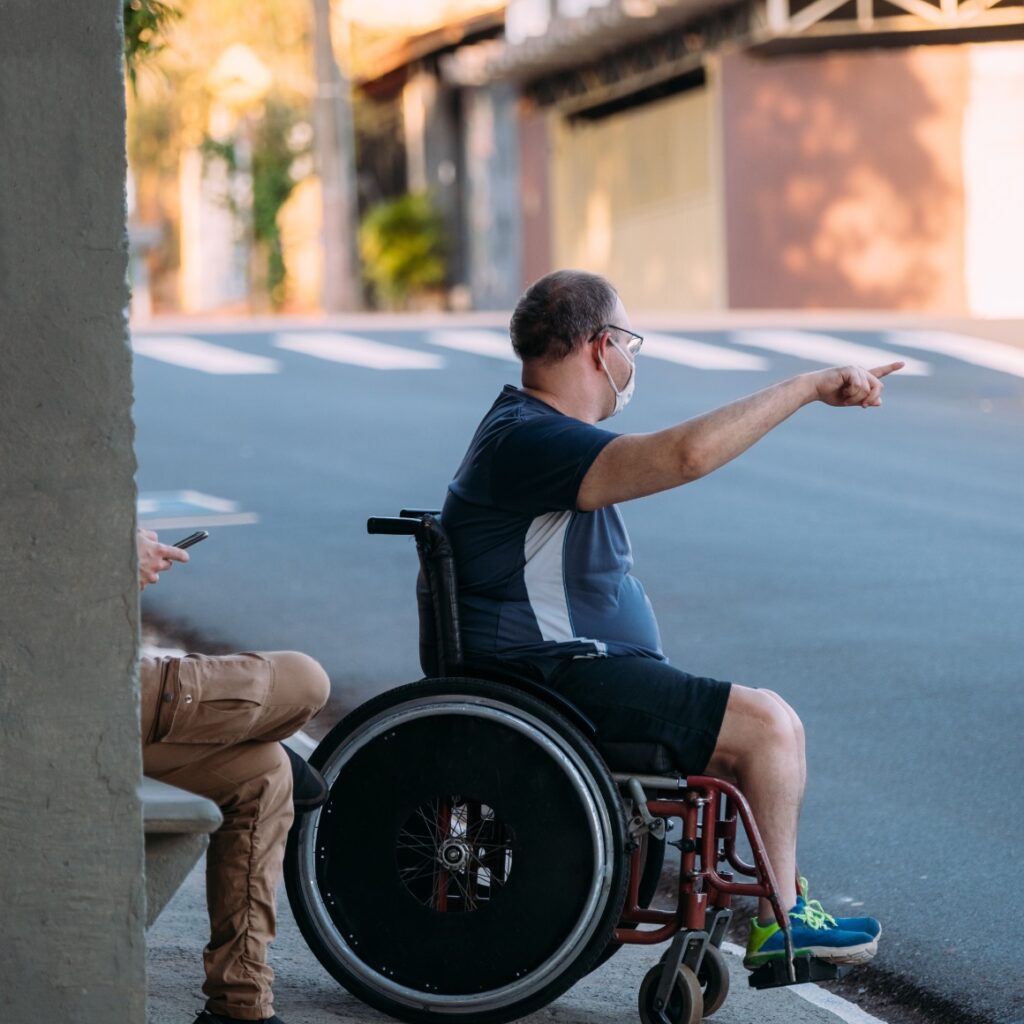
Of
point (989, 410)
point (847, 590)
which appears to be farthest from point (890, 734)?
point (989, 410)

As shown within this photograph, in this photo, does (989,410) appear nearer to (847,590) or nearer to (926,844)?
(847,590)

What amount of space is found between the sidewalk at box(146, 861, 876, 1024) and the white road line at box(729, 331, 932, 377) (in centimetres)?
1298

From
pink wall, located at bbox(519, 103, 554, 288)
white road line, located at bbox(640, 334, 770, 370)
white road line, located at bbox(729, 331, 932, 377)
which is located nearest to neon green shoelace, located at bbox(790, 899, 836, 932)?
white road line, located at bbox(729, 331, 932, 377)

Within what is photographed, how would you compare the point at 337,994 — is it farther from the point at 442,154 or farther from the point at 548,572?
the point at 442,154

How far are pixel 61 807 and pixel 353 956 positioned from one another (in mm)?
1326

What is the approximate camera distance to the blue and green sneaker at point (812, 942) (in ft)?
14.3

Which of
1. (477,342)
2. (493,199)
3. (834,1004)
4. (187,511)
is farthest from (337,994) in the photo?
(493,199)

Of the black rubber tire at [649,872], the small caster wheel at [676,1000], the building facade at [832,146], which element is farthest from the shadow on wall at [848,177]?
the small caster wheel at [676,1000]

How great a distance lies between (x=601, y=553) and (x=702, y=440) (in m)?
0.46

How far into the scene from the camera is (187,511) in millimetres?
12742

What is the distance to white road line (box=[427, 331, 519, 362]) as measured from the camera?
65.9 feet

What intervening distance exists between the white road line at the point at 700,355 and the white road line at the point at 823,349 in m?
0.39

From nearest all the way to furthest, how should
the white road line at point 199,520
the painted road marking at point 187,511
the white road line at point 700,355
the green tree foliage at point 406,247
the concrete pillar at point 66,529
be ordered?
1. the concrete pillar at point 66,529
2. the white road line at point 199,520
3. the painted road marking at point 187,511
4. the white road line at point 700,355
5. the green tree foliage at point 406,247

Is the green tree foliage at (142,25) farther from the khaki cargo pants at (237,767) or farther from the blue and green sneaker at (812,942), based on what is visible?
the blue and green sneaker at (812,942)
